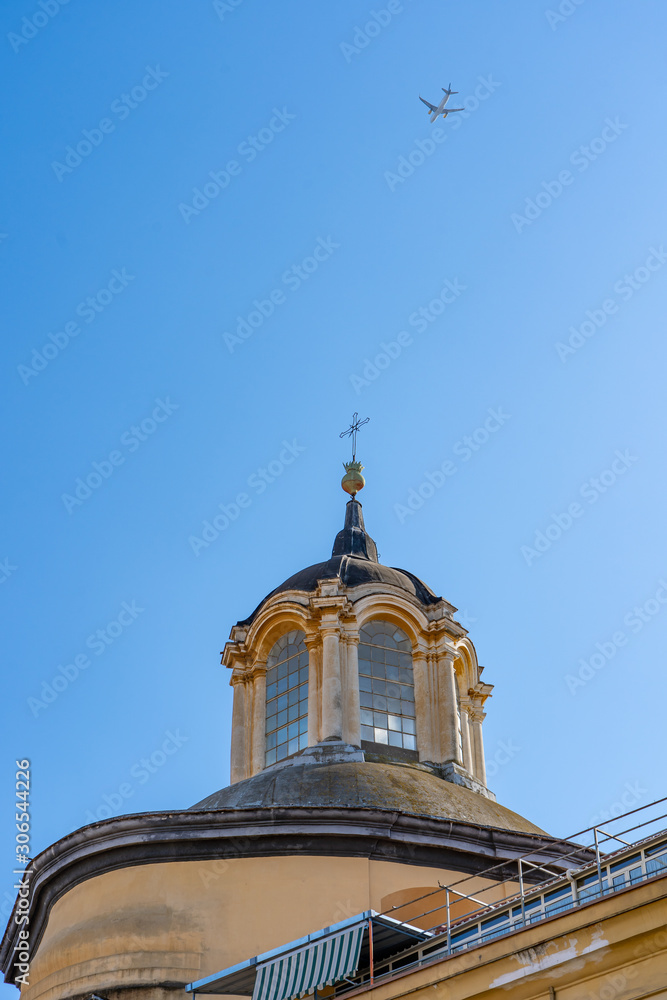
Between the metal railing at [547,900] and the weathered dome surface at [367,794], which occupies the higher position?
the weathered dome surface at [367,794]

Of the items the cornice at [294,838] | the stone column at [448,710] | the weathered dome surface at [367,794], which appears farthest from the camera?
the stone column at [448,710]

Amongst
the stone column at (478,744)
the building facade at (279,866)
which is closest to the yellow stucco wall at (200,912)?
the building facade at (279,866)

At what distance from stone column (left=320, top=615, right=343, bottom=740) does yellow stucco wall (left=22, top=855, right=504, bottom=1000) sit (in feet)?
15.5

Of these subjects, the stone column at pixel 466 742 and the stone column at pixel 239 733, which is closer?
the stone column at pixel 239 733

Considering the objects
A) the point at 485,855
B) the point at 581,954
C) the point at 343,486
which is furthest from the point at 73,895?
the point at 343,486

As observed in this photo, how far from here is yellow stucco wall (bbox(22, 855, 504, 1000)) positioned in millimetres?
20062

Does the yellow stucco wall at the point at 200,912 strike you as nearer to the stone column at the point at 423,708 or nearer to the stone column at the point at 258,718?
the stone column at the point at 423,708

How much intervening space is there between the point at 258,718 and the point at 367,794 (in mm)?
5766

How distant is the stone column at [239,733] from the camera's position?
1065 inches

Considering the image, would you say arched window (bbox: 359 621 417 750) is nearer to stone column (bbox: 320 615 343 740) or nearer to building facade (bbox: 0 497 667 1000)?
building facade (bbox: 0 497 667 1000)

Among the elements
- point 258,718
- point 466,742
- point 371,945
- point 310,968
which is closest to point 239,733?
point 258,718

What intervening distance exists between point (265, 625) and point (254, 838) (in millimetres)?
7599

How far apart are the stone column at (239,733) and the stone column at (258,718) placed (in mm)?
283

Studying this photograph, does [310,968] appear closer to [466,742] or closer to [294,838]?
[294,838]
